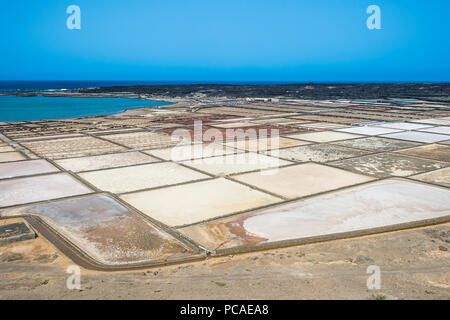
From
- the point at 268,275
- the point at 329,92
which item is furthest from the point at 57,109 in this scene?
the point at 329,92

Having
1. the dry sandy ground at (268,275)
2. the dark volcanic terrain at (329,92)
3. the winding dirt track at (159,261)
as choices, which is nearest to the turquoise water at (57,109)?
the dark volcanic terrain at (329,92)

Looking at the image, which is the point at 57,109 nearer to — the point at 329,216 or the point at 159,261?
the point at 329,216

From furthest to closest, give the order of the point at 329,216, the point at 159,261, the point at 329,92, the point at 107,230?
1. the point at 329,92
2. the point at 329,216
3. the point at 107,230
4. the point at 159,261

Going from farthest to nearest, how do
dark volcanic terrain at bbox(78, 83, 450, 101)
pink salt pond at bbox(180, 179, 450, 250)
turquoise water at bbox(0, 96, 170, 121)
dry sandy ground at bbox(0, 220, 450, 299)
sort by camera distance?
1. dark volcanic terrain at bbox(78, 83, 450, 101)
2. turquoise water at bbox(0, 96, 170, 121)
3. pink salt pond at bbox(180, 179, 450, 250)
4. dry sandy ground at bbox(0, 220, 450, 299)

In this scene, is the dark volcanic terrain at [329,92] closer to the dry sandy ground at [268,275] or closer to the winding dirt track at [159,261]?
the winding dirt track at [159,261]

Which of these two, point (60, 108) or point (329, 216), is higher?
point (60, 108)

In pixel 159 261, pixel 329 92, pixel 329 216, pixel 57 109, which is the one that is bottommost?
pixel 159 261

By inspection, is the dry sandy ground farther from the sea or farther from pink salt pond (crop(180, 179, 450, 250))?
the sea

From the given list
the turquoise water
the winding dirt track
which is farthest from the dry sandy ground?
the turquoise water

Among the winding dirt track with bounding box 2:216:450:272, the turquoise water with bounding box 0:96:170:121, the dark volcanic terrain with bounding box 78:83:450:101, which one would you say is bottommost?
the winding dirt track with bounding box 2:216:450:272
